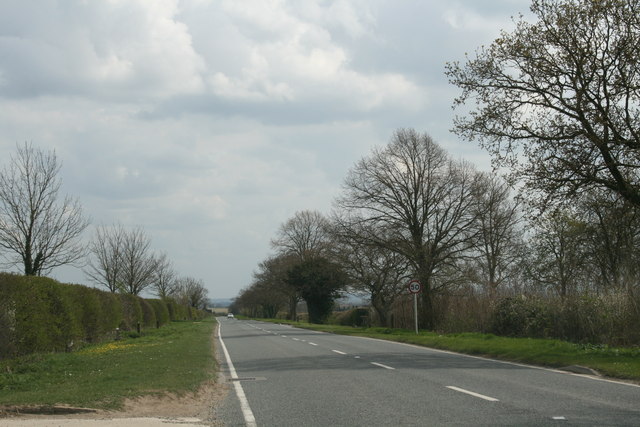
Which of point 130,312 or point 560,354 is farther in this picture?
point 130,312

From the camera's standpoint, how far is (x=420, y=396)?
10453 mm

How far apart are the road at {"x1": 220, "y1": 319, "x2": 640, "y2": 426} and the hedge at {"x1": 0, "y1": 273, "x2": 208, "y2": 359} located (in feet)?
19.9

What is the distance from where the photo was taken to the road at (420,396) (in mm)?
8414

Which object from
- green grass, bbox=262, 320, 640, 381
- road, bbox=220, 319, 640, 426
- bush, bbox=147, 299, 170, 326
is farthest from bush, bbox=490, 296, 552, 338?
bush, bbox=147, 299, 170, 326

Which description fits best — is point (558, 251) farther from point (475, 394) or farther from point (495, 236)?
point (475, 394)

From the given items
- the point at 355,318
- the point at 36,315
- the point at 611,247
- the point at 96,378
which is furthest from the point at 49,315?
the point at 355,318

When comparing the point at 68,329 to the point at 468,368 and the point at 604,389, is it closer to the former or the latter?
the point at 468,368

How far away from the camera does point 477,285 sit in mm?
38938

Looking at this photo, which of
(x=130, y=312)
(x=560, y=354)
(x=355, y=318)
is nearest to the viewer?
(x=560, y=354)

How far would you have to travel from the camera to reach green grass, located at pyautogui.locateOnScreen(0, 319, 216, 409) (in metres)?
9.57

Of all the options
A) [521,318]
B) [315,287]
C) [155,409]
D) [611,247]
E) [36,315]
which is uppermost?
[611,247]

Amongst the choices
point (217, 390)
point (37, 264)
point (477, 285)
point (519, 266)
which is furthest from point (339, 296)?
point (217, 390)

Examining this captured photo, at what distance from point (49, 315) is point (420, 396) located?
13217 mm

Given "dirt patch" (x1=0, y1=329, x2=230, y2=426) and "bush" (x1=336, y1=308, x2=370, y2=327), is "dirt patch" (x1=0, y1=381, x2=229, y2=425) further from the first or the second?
"bush" (x1=336, y1=308, x2=370, y2=327)
